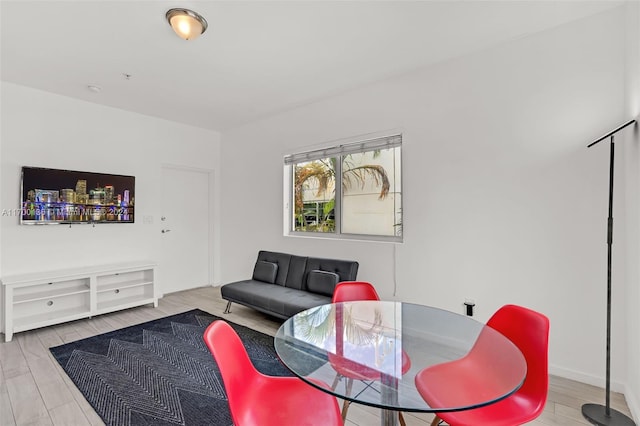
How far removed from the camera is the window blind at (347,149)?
11.1 feet

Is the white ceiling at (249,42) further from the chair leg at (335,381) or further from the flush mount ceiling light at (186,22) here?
the chair leg at (335,381)

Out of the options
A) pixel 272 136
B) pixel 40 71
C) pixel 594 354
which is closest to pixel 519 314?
pixel 594 354

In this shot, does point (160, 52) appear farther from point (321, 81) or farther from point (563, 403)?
point (563, 403)

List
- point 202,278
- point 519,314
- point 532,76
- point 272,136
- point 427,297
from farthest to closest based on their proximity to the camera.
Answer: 1. point 202,278
2. point 272,136
3. point 427,297
4. point 532,76
5. point 519,314

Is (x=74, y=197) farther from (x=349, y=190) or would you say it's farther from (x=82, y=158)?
(x=349, y=190)

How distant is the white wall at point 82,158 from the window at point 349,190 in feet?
6.63

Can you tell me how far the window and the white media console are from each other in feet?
7.25

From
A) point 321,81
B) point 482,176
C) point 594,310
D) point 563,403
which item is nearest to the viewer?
point 563,403

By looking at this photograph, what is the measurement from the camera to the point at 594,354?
7.48 ft

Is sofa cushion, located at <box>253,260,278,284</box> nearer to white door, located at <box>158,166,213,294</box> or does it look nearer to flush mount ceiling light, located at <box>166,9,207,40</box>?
white door, located at <box>158,166,213,294</box>

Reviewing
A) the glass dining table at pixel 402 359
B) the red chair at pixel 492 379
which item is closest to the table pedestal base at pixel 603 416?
the red chair at pixel 492 379

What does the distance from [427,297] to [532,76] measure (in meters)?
2.14

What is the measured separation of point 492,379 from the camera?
133cm

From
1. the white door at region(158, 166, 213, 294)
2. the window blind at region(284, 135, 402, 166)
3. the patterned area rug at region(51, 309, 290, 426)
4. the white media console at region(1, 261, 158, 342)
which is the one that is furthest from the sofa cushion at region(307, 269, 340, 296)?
Result: the white door at region(158, 166, 213, 294)
